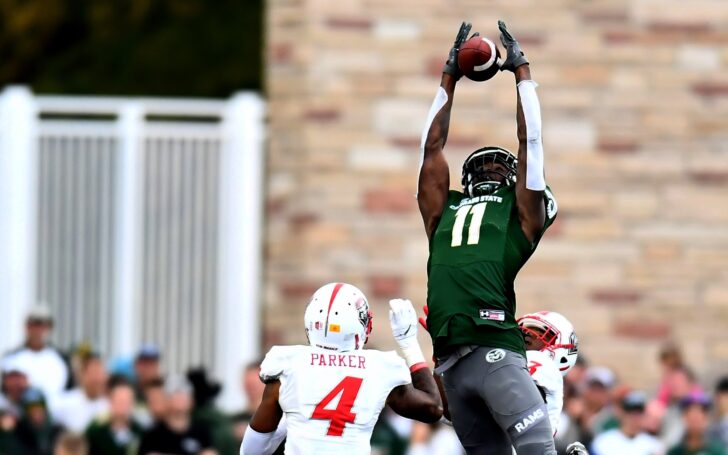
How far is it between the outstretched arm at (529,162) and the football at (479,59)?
71 millimetres

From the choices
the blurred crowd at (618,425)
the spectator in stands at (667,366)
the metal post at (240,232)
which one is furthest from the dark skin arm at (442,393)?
the metal post at (240,232)

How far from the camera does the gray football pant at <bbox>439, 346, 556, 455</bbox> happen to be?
422 inches

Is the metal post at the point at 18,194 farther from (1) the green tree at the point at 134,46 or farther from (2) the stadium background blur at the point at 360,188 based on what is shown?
(1) the green tree at the point at 134,46

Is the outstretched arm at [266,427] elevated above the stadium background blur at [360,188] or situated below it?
below

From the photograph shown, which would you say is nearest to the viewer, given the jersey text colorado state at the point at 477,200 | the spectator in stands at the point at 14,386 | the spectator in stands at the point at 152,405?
the jersey text colorado state at the point at 477,200

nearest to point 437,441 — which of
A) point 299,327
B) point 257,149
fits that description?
point 299,327

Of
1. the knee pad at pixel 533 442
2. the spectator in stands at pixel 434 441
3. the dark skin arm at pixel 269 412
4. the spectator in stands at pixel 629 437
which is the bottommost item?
the spectator in stands at pixel 434 441

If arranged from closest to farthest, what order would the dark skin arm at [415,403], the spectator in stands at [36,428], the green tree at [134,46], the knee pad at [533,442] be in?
1. the knee pad at [533,442]
2. the dark skin arm at [415,403]
3. the spectator in stands at [36,428]
4. the green tree at [134,46]

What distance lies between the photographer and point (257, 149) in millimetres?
21172

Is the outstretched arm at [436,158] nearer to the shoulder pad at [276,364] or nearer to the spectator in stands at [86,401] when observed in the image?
the shoulder pad at [276,364]

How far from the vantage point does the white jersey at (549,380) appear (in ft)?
37.1

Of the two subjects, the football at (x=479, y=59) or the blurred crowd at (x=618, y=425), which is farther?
the blurred crowd at (x=618, y=425)

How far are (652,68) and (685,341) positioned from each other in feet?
8.60

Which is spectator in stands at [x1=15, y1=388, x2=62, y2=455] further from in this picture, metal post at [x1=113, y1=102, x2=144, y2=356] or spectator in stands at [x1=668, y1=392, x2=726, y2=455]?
spectator in stands at [x1=668, y1=392, x2=726, y2=455]
